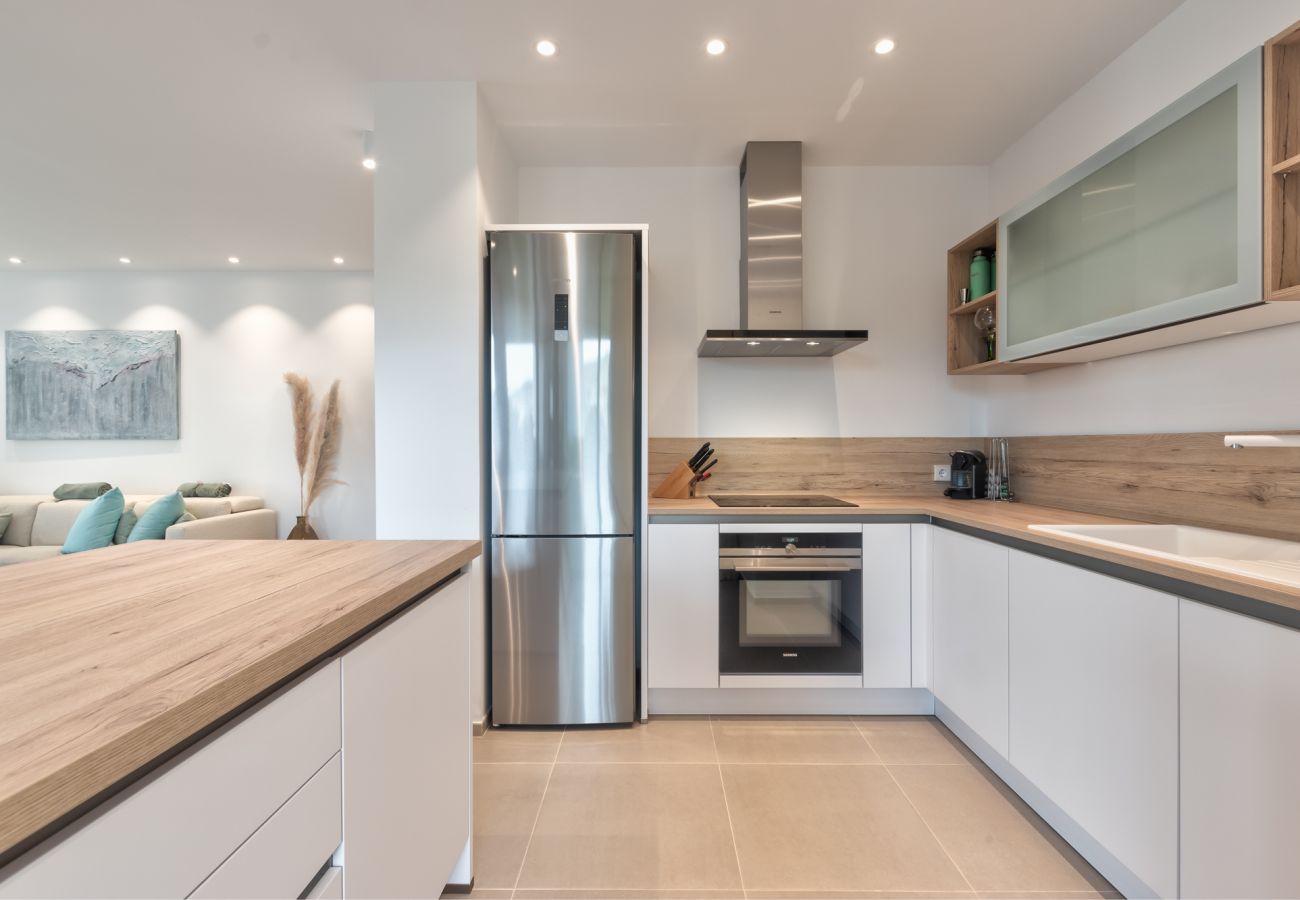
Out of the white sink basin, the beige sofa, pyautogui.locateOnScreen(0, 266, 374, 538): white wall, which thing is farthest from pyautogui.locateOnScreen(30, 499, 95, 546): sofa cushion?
the white sink basin

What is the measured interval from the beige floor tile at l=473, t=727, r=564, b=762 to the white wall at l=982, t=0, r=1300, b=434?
8.23 feet

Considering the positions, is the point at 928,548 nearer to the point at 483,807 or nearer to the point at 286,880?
the point at 483,807

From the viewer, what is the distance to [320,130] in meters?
2.77

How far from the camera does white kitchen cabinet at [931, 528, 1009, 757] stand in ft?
6.47

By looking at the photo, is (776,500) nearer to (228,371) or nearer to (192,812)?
(192,812)

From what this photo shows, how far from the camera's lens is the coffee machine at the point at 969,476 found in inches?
113

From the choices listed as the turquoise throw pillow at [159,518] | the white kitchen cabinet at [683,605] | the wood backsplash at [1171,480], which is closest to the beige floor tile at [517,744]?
the white kitchen cabinet at [683,605]

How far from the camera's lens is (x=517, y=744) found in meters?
2.37

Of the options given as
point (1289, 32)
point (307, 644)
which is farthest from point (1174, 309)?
point (307, 644)

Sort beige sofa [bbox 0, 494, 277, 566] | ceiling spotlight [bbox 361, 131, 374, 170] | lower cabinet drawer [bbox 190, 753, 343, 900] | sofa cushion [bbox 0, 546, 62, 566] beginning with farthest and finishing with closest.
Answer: beige sofa [bbox 0, 494, 277, 566] → sofa cushion [bbox 0, 546, 62, 566] → ceiling spotlight [bbox 361, 131, 374, 170] → lower cabinet drawer [bbox 190, 753, 343, 900]

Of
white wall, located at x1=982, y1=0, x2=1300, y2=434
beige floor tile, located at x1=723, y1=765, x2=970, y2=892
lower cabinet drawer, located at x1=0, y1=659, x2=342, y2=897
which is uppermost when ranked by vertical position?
white wall, located at x1=982, y1=0, x2=1300, y2=434

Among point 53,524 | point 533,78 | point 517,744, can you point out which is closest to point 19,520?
point 53,524

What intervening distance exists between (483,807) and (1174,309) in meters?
2.53

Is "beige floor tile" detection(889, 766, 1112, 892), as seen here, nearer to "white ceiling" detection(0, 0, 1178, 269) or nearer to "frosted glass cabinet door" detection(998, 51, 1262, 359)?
"frosted glass cabinet door" detection(998, 51, 1262, 359)
